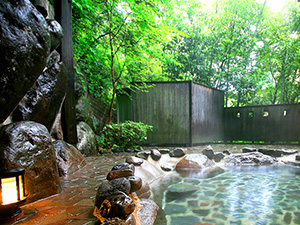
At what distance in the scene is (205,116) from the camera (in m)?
8.91

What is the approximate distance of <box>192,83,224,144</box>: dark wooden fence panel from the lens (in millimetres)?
8336

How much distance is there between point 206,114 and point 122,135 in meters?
4.31

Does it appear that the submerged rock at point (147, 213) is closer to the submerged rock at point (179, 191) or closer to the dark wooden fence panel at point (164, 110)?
the submerged rock at point (179, 191)

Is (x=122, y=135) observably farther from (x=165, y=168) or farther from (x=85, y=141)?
(x=165, y=168)

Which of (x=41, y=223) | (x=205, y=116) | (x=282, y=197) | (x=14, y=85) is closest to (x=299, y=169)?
(x=282, y=197)

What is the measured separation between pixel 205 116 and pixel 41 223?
7.97m

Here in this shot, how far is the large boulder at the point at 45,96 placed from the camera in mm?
3070

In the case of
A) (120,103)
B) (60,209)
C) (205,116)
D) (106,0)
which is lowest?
(60,209)

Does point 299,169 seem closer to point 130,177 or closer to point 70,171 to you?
point 130,177

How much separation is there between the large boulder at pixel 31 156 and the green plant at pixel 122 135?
13.1 feet

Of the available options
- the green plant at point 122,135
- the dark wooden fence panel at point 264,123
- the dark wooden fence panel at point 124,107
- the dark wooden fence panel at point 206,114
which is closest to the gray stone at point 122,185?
the green plant at point 122,135

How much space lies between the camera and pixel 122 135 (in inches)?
263

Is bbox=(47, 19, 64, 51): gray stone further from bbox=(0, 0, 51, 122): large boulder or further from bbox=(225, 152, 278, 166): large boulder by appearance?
bbox=(225, 152, 278, 166): large boulder

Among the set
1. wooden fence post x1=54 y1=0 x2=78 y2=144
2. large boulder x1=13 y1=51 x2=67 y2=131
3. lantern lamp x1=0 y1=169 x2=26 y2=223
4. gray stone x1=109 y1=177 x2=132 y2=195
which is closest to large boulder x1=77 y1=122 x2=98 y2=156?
wooden fence post x1=54 y1=0 x2=78 y2=144
